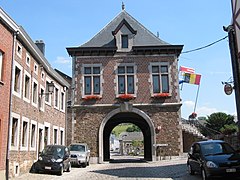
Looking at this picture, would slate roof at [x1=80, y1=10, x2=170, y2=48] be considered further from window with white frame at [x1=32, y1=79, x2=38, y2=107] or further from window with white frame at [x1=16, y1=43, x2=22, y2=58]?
window with white frame at [x1=16, y1=43, x2=22, y2=58]

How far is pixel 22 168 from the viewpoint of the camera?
1536 cm

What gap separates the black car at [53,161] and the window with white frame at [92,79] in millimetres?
9156

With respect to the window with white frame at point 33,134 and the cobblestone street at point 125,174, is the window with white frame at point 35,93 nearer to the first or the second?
the window with white frame at point 33,134

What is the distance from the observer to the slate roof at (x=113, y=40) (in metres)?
26.8

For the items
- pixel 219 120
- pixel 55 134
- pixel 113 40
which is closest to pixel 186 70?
pixel 113 40

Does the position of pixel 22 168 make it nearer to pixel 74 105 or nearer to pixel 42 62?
pixel 42 62

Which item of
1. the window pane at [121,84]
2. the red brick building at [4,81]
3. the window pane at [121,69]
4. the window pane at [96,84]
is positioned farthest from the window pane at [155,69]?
the red brick building at [4,81]

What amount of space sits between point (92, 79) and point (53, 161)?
441 inches

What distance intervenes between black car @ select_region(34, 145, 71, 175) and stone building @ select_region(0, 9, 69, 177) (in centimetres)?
70

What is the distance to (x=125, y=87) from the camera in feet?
85.1

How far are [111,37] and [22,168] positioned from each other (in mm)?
15032

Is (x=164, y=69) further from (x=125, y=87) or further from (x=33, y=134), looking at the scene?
(x=33, y=134)

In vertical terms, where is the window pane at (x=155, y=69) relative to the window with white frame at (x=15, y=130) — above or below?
above

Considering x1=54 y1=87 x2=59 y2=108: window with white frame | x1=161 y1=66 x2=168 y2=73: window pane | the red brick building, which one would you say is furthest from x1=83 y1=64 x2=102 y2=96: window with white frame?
the red brick building
